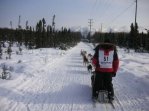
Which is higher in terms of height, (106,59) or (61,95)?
(106,59)

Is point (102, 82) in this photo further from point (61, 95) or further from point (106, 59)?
point (61, 95)

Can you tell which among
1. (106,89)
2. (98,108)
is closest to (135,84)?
(106,89)

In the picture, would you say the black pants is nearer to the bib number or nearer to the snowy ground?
the bib number

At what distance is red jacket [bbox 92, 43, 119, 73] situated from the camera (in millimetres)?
9938

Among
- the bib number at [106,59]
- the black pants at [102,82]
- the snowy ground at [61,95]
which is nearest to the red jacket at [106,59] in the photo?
the bib number at [106,59]

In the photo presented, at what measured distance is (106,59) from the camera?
9.96m

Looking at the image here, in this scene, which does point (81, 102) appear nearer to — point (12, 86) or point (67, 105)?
point (67, 105)

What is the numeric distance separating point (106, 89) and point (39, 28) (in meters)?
55.8

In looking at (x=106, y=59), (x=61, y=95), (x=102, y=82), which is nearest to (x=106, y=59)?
(x=106, y=59)

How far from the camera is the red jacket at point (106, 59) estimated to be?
32.6 ft

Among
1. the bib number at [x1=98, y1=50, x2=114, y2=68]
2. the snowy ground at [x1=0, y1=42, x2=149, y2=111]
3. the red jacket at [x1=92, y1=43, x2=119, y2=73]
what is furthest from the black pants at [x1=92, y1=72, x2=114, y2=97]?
the snowy ground at [x1=0, y1=42, x2=149, y2=111]

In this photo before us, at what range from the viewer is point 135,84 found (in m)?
13.4

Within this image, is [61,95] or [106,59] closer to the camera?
[106,59]

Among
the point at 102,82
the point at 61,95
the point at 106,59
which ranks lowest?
the point at 61,95
